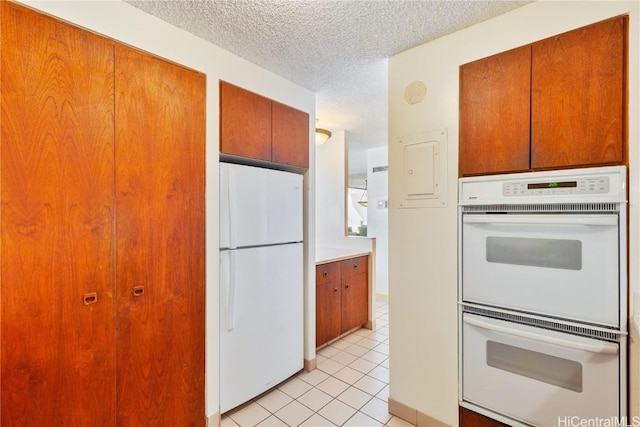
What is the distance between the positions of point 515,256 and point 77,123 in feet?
7.56

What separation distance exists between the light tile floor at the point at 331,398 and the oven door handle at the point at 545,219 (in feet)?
4.65

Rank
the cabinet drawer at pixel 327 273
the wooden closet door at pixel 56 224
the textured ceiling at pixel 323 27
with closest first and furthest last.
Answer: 1. the wooden closet door at pixel 56 224
2. the textured ceiling at pixel 323 27
3. the cabinet drawer at pixel 327 273

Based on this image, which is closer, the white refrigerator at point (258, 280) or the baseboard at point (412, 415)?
the baseboard at point (412, 415)

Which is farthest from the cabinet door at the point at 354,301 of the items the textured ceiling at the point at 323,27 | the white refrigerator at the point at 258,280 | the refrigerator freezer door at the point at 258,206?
the textured ceiling at the point at 323,27

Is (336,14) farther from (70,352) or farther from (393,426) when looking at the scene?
(393,426)

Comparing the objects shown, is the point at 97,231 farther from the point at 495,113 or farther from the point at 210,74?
the point at 495,113

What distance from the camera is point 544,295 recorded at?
1525mm

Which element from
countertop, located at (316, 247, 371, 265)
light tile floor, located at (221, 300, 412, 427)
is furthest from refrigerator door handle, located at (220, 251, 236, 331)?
countertop, located at (316, 247, 371, 265)

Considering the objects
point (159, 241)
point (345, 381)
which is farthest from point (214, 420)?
point (159, 241)

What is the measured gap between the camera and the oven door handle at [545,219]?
1370 mm

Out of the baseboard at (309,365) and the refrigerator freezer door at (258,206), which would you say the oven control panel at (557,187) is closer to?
the refrigerator freezer door at (258,206)

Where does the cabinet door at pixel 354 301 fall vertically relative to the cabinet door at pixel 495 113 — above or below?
below

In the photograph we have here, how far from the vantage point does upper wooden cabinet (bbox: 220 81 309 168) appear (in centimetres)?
205

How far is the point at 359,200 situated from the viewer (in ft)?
22.1
